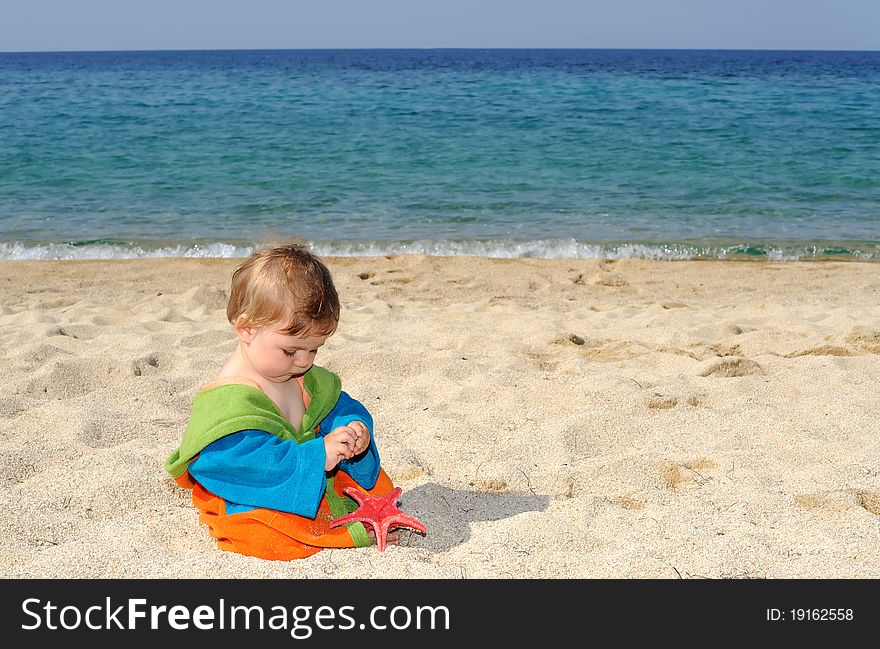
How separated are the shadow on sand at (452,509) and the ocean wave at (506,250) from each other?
518cm

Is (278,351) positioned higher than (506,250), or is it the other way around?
(278,351)

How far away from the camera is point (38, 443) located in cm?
316

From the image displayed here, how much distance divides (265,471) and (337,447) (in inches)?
8.3

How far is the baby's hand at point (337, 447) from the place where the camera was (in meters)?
2.43

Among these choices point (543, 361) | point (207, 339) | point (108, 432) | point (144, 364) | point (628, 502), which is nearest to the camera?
point (628, 502)

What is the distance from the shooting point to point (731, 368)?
4141 millimetres

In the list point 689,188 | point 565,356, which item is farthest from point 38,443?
point 689,188

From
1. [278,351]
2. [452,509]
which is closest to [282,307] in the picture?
[278,351]

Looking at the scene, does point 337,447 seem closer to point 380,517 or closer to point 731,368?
point 380,517

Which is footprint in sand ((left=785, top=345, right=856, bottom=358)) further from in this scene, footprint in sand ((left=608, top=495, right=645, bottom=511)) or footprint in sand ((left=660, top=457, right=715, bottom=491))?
footprint in sand ((left=608, top=495, right=645, bottom=511))

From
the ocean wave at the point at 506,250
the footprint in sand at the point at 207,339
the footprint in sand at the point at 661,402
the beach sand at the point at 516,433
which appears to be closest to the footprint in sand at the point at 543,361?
the beach sand at the point at 516,433

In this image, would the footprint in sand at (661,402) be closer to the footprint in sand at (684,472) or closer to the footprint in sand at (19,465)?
the footprint in sand at (684,472)

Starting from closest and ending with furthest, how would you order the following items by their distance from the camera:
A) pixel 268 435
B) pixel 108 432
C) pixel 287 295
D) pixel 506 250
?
1. pixel 287 295
2. pixel 268 435
3. pixel 108 432
4. pixel 506 250
